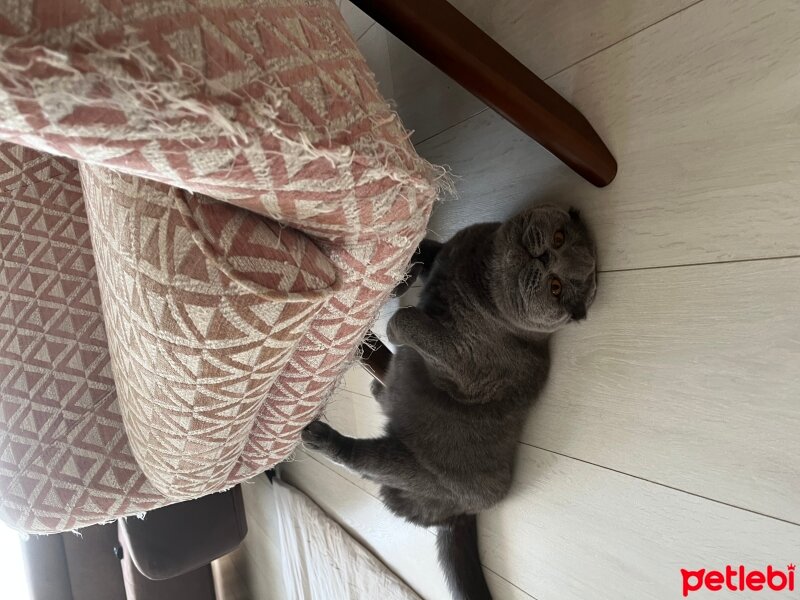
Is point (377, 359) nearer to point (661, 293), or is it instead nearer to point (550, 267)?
point (550, 267)

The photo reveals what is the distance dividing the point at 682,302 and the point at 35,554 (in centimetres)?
190

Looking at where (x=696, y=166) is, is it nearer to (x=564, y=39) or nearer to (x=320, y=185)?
(x=564, y=39)

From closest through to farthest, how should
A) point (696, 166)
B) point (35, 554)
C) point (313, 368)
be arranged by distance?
point (313, 368), point (696, 166), point (35, 554)

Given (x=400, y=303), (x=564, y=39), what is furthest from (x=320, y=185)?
(x=400, y=303)

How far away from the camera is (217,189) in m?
0.42

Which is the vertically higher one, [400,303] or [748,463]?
[748,463]

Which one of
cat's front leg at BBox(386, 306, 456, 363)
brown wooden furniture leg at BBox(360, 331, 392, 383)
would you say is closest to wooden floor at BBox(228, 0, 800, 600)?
cat's front leg at BBox(386, 306, 456, 363)

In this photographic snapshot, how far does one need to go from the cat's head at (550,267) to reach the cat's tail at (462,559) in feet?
1.54

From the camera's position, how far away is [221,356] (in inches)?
19.9

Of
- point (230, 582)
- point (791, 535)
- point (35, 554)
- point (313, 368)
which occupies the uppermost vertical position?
point (313, 368)

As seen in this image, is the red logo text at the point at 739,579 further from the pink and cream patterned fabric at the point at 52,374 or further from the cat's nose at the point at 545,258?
the pink and cream patterned fabric at the point at 52,374

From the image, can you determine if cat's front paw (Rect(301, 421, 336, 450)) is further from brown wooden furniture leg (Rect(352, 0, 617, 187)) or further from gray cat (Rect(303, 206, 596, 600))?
brown wooden furniture leg (Rect(352, 0, 617, 187))

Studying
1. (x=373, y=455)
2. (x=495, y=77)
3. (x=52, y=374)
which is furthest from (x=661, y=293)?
(x=52, y=374)

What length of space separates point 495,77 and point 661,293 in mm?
393
